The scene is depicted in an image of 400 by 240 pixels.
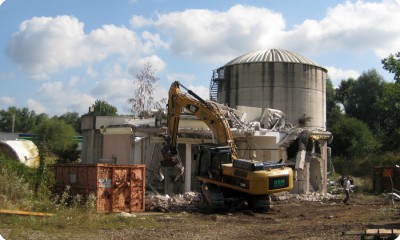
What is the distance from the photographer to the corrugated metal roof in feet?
132

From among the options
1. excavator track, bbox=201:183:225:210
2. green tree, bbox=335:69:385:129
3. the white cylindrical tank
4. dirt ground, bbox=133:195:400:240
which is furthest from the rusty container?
green tree, bbox=335:69:385:129

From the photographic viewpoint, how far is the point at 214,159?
65.1 feet

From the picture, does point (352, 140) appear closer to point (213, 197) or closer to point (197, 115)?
point (197, 115)

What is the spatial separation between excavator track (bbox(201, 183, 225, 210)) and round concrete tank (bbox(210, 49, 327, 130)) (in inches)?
778

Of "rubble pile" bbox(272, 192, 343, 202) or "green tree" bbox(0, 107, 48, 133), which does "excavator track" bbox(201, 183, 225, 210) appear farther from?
"green tree" bbox(0, 107, 48, 133)

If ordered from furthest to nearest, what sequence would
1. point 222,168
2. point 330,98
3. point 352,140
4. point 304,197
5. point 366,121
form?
point 330,98 < point 366,121 < point 352,140 < point 304,197 < point 222,168

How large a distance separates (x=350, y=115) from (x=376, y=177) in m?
36.5

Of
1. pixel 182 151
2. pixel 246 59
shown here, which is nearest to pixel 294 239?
pixel 182 151

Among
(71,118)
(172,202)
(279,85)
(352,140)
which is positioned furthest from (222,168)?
(71,118)

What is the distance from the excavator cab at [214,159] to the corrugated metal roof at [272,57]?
21288mm

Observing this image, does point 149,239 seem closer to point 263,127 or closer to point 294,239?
point 294,239

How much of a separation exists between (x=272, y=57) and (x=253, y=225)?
26183 mm

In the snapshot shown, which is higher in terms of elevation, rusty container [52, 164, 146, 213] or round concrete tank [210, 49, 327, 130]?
round concrete tank [210, 49, 327, 130]

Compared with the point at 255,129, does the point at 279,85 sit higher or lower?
higher
